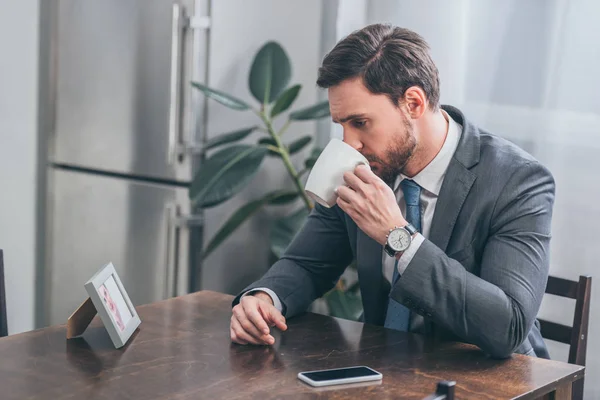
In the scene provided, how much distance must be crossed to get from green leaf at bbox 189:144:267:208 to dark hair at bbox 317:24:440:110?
968 millimetres

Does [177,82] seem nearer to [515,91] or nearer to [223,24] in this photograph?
[223,24]

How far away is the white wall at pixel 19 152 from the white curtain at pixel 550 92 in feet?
5.15

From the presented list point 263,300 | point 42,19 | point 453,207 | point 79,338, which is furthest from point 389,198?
point 42,19

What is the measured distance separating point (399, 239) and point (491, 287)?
187mm

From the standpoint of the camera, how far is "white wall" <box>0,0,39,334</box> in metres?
3.15

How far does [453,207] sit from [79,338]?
0.76 meters

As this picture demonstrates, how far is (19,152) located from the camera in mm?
3240

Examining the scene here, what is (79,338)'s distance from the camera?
1506 mm

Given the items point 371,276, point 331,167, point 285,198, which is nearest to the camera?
point 331,167

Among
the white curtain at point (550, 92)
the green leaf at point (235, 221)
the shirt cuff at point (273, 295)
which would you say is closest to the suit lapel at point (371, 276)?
the shirt cuff at point (273, 295)

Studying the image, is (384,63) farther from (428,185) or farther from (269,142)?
(269,142)

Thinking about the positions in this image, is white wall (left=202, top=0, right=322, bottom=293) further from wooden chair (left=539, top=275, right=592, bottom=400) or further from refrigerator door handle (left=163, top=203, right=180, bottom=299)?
wooden chair (left=539, top=275, right=592, bottom=400)

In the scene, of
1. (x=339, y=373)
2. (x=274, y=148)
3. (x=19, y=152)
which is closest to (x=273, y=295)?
(x=339, y=373)

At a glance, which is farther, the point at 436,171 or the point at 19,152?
the point at 19,152
